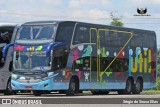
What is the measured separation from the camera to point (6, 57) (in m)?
33.2

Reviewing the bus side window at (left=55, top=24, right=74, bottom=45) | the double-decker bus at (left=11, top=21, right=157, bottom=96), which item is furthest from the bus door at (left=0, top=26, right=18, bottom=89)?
the bus side window at (left=55, top=24, right=74, bottom=45)

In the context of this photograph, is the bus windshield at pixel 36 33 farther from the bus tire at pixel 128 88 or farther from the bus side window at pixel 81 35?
the bus tire at pixel 128 88

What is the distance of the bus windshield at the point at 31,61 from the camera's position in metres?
29.2

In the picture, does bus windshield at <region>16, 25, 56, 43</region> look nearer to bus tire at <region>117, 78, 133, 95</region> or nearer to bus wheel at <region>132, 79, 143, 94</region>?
bus tire at <region>117, 78, 133, 95</region>

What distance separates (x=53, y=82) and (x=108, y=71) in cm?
513

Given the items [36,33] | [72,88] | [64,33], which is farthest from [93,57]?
[36,33]

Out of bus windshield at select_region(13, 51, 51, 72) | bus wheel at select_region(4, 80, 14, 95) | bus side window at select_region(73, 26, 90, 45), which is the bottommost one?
bus wheel at select_region(4, 80, 14, 95)

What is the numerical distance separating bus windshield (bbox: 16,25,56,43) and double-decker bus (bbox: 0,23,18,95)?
2523 mm

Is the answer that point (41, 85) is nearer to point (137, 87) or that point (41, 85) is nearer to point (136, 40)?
point (137, 87)

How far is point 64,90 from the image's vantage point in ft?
100

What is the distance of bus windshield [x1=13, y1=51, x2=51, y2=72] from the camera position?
29234 mm

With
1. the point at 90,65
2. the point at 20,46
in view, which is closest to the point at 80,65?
the point at 90,65

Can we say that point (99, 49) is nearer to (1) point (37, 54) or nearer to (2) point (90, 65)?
(2) point (90, 65)

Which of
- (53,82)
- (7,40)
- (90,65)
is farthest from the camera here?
(7,40)
